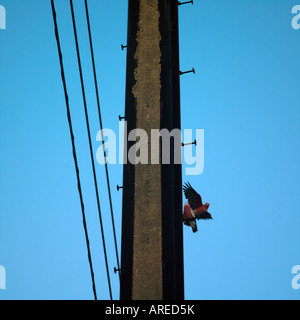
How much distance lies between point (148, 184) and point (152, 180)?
59 millimetres

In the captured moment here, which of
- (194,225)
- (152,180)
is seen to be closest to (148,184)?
(152,180)

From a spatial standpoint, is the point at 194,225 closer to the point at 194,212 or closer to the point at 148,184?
the point at 194,212

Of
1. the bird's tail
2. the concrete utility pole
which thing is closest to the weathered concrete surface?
the concrete utility pole

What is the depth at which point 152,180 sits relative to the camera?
4.48 meters

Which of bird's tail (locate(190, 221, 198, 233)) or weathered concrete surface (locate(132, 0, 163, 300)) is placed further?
bird's tail (locate(190, 221, 198, 233))

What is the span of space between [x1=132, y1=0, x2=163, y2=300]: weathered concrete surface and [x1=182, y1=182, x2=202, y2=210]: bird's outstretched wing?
1.42 metres

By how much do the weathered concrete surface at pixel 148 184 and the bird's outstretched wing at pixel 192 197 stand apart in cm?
142

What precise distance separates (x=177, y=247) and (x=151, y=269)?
0.42 m

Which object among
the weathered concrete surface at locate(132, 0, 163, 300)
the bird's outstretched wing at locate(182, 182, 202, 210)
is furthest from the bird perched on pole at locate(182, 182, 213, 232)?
the weathered concrete surface at locate(132, 0, 163, 300)

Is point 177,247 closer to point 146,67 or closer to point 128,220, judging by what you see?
point 128,220

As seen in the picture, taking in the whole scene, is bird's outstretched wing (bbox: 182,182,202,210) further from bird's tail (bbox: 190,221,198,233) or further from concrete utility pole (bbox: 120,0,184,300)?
concrete utility pole (bbox: 120,0,184,300)

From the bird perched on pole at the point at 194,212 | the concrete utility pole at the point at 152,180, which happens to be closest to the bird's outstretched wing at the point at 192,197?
the bird perched on pole at the point at 194,212

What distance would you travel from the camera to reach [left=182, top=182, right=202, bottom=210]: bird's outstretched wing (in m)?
5.74

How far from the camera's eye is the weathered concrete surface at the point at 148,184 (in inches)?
166
